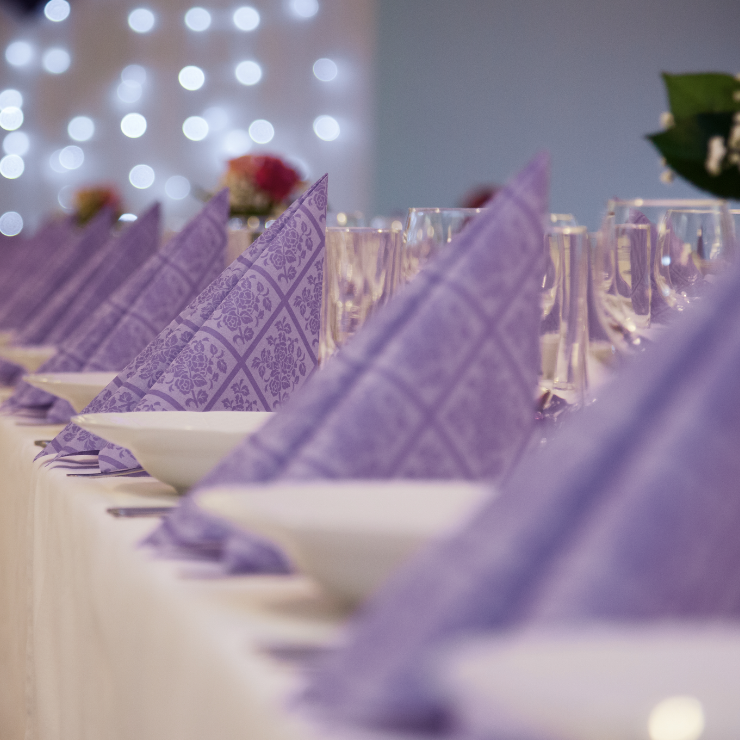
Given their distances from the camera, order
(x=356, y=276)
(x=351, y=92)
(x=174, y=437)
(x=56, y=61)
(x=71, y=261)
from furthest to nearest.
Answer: (x=351, y=92), (x=56, y=61), (x=71, y=261), (x=356, y=276), (x=174, y=437)

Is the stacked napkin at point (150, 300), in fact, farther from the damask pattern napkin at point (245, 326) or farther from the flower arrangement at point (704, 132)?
the flower arrangement at point (704, 132)

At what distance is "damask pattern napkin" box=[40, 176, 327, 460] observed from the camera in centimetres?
99

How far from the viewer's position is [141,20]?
7.45m

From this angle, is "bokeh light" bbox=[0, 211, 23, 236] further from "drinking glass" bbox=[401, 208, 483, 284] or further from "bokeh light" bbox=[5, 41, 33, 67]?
"drinking glass" bbox=[401, 208, 483, 284]

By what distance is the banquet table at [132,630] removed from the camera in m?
0.53

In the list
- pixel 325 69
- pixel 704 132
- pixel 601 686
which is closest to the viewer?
pixel 601 686

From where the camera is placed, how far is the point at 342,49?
25.9 ft

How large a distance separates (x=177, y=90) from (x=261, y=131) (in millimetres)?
621

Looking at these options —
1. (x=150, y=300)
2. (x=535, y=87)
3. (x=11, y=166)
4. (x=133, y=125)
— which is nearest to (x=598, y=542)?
(x=150, y=300)

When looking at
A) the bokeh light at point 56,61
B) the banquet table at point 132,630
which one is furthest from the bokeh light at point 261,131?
the banquet table at point 132,630

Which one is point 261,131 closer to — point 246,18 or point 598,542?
point 246,18

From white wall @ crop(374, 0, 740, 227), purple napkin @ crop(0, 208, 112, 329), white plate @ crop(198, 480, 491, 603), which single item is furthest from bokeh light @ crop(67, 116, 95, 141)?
white plate @ crop(198, 480, 491, 603)

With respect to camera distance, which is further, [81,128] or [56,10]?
[81,128]

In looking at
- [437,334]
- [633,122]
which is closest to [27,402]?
[437,334]
